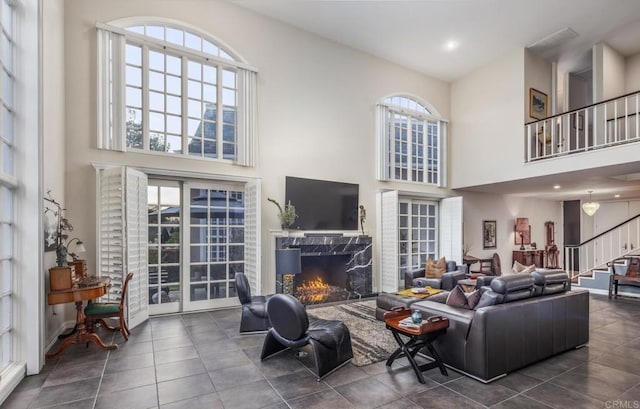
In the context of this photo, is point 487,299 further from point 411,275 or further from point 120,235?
point 120,235

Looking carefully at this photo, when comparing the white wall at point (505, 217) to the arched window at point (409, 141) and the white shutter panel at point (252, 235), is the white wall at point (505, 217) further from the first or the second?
the white shutter panel at point (252, 235)

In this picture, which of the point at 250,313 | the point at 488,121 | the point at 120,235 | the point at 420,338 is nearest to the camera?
the point at 420,338

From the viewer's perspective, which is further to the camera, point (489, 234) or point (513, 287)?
point (489, 234)

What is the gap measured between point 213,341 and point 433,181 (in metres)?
6.89

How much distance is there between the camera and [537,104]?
7.91 m

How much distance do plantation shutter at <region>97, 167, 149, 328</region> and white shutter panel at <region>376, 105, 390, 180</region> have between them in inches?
199

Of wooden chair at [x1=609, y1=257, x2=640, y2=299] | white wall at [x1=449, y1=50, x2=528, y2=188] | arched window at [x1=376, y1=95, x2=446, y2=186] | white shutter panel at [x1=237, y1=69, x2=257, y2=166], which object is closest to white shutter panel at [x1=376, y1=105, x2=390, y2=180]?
arched window at [x1=376, y1=95, x2=446, y2=186]

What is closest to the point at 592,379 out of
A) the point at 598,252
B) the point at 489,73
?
the point at 489,73

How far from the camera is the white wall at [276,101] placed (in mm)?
4934

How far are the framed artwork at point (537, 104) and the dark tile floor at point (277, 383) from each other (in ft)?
17.8

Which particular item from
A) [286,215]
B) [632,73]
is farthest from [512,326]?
[632,73]

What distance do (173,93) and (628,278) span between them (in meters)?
9.69

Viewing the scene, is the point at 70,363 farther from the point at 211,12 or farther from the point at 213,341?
the point at 211,12

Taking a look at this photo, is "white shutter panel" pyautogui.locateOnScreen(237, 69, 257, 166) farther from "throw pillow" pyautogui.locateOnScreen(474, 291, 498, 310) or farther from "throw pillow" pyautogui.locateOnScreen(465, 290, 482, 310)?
"throw pillow" pyautogui.locateOnScreen(474, 291, 498, 310)
